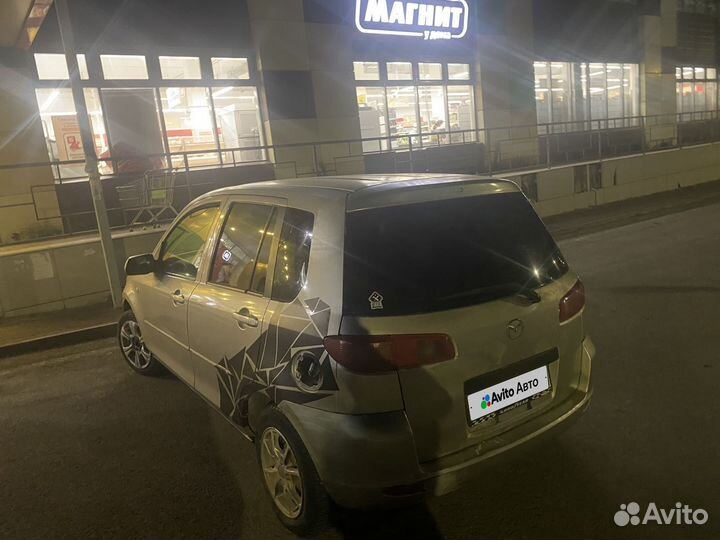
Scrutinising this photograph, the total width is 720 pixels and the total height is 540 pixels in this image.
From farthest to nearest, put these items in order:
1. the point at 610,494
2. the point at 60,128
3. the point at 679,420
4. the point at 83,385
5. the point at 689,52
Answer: the point at 689,52 → the point at 60,128 → the point at 83,385 → the point at 679,420 → the point at 610,494

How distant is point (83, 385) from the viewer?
5.06 meters

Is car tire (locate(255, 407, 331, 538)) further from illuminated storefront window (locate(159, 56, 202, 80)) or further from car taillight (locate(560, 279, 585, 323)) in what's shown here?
illuminated storefront window (locate(159, 56, 202, 80))

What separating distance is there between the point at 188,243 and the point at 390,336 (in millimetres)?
2273

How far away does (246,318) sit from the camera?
9.80 ft

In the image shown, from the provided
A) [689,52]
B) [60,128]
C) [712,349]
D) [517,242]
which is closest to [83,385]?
[517,242]

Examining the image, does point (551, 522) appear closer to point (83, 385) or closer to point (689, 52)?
point (83, 385)

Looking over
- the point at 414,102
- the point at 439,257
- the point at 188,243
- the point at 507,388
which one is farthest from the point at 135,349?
the point at 414,102

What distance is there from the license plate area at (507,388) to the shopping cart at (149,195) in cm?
773

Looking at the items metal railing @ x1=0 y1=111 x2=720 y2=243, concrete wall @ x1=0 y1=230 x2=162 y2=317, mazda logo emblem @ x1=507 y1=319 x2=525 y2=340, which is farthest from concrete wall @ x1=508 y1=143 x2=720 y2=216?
mazda logo emblem @ x1=507 y1=319 x2=525 y2=340

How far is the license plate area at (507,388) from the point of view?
255 centimetres

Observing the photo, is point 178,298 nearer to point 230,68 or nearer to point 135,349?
point 135,349

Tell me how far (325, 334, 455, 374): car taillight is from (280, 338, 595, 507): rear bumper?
22cm

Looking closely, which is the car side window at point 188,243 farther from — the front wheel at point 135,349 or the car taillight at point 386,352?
the car taillight at point 386,352

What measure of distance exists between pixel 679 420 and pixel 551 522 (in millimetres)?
1465
